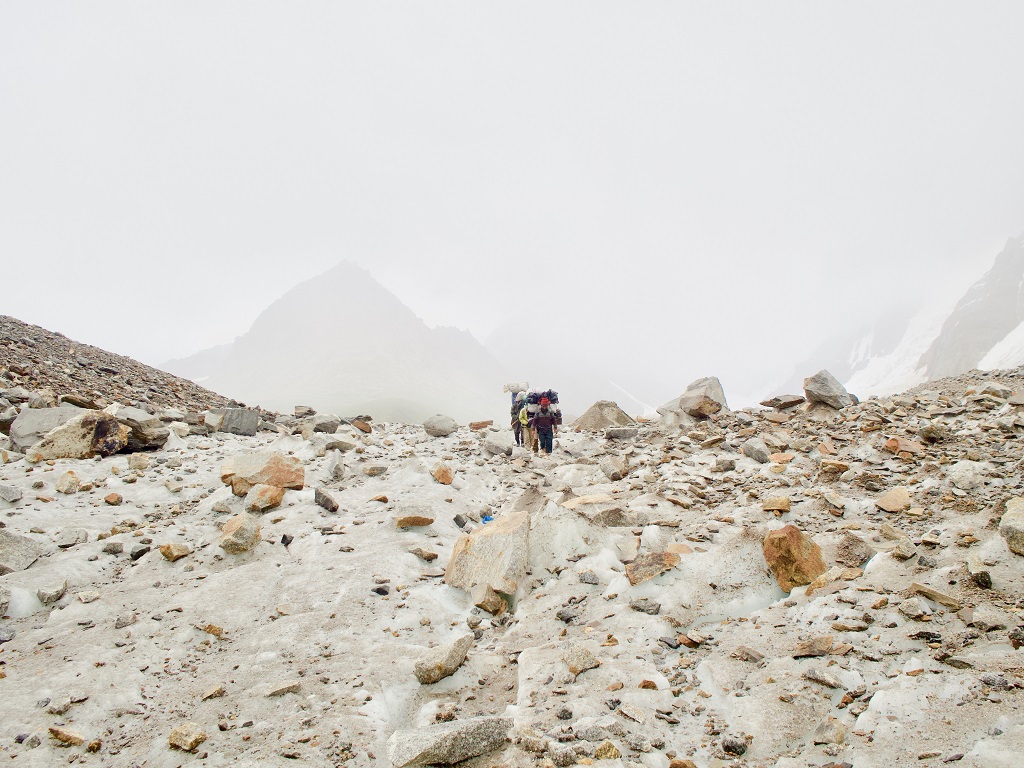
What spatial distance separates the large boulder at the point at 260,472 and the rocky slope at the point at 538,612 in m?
0.06

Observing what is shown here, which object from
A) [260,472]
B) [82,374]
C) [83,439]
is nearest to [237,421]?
[83,439]

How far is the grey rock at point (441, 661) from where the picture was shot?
4.52 metres

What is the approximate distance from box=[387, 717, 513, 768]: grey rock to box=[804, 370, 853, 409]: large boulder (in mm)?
12245

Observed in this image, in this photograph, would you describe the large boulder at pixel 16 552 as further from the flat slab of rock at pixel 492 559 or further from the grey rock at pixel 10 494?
the flat slab of rock at pixel 492 559

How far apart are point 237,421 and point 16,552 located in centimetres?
728

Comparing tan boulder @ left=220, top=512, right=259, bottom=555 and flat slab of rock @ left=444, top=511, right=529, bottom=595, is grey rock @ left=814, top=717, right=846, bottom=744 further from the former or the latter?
tan boulder @ left=220, top=512, right=259, bottom=555

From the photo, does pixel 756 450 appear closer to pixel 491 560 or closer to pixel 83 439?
pixel 491 560

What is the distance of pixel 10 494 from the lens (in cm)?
754

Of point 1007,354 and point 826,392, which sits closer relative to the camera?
point 826,392

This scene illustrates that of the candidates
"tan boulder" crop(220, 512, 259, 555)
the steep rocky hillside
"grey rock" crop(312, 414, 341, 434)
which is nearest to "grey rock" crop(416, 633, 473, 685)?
"tan boulder" crop(220, 512, 259, 555)

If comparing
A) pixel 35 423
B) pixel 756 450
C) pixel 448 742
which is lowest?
pixel 448 742

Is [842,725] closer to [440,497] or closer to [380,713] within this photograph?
[380,713]

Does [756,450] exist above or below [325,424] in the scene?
below

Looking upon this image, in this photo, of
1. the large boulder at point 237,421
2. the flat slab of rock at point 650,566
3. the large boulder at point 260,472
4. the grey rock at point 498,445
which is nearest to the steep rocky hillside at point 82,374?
the large boulder at point 237,421
